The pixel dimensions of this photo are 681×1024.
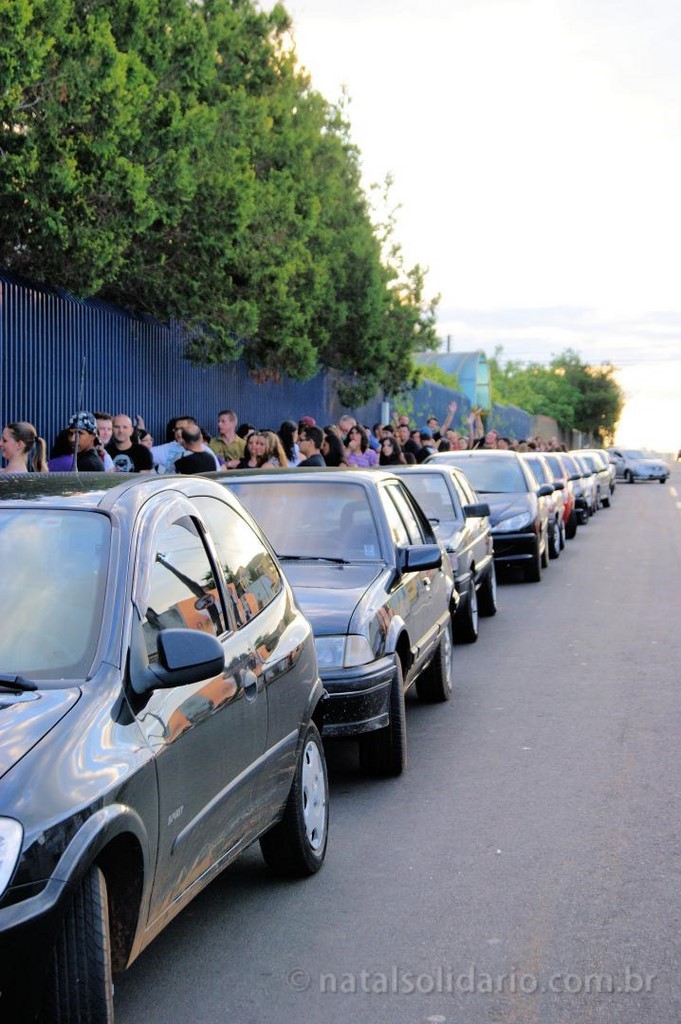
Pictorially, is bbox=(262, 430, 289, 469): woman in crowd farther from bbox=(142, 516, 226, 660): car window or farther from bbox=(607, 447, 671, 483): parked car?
bbox=(607, 447, 671, 483): parked car

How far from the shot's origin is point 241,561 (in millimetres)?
5227

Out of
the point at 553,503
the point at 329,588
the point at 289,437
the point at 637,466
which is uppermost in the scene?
the point at 289,437

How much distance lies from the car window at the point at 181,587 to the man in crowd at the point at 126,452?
8.21 metres

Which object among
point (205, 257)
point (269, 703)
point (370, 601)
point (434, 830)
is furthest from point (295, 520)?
point (205, 257)

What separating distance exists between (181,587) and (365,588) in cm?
292

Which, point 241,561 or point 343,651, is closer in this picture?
point 241,561

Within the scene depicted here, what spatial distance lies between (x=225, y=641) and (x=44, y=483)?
2.72ft

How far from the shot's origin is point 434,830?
6078 mm

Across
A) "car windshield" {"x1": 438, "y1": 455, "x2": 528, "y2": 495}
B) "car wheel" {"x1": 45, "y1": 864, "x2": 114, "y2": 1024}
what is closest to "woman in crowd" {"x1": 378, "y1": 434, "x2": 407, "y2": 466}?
"car windshield" {"x1": 438, "y1": 455, "x2": 528, "y2": 495}

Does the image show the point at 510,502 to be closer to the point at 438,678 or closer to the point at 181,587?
the point at 438,678

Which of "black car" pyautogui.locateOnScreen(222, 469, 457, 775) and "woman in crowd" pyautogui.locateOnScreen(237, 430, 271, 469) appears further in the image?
"woman in crowd" pyautogui.locateOnScreen(237, 430, 271, 469)

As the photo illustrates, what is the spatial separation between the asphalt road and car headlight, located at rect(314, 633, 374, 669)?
658 millimetres

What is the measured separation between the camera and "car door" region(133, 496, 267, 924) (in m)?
3.93

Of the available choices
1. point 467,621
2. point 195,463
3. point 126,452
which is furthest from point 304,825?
point 126,452
